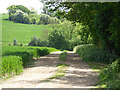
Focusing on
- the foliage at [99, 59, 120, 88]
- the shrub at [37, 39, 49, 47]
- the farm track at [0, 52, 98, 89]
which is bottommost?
the shrub at [37, 39, 49, 47]

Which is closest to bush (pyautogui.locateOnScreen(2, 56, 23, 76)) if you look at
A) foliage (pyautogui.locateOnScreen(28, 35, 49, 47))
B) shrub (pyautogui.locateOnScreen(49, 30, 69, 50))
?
foliage (pyautogui.locateOnScreen(28, 35, 49, 47))

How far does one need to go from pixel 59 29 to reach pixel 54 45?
5066 mm

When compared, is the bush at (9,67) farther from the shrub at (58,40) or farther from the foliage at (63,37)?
the shrub at (58,40)

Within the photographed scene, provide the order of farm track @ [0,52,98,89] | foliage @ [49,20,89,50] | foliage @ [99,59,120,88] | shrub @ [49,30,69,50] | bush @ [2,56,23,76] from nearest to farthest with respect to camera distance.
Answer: foliage @ [99,59,120,88], farm track @ [0,52,98,89], bush @ [2,56,23,76], foliage @ [49,20,89,50], shrub @ [49,30,69,50]

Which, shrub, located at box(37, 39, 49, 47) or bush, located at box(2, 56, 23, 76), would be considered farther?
shrub, located at box(37, 39, 49, 47)

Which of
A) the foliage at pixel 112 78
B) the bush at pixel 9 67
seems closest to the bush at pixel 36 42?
the bush at pixel 9 67

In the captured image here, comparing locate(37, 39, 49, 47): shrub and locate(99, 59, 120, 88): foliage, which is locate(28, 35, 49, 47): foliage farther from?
locate(99, 59, 120, 88): foliage

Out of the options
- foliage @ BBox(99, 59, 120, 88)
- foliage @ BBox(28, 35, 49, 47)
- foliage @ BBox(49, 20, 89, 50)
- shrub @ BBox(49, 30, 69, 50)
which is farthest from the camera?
shrub @ BBox(49, 30, 69, 50)

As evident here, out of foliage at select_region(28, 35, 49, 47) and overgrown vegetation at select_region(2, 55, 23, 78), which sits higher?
overgrown vegetation at select_region(2, 55, 23, 78)

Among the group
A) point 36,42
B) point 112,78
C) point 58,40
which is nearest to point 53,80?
point 112,78

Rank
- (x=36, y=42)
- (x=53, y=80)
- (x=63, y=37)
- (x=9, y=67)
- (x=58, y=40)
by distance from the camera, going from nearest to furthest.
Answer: (x=53, y=80), (x=9, y=67), (x=36, y=42), (x=63, y=37), (x=58, y=40)

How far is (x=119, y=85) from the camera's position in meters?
4.71

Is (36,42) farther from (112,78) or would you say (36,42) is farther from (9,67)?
(112,78)

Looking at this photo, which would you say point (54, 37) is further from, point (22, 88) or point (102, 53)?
point (22, 88)
